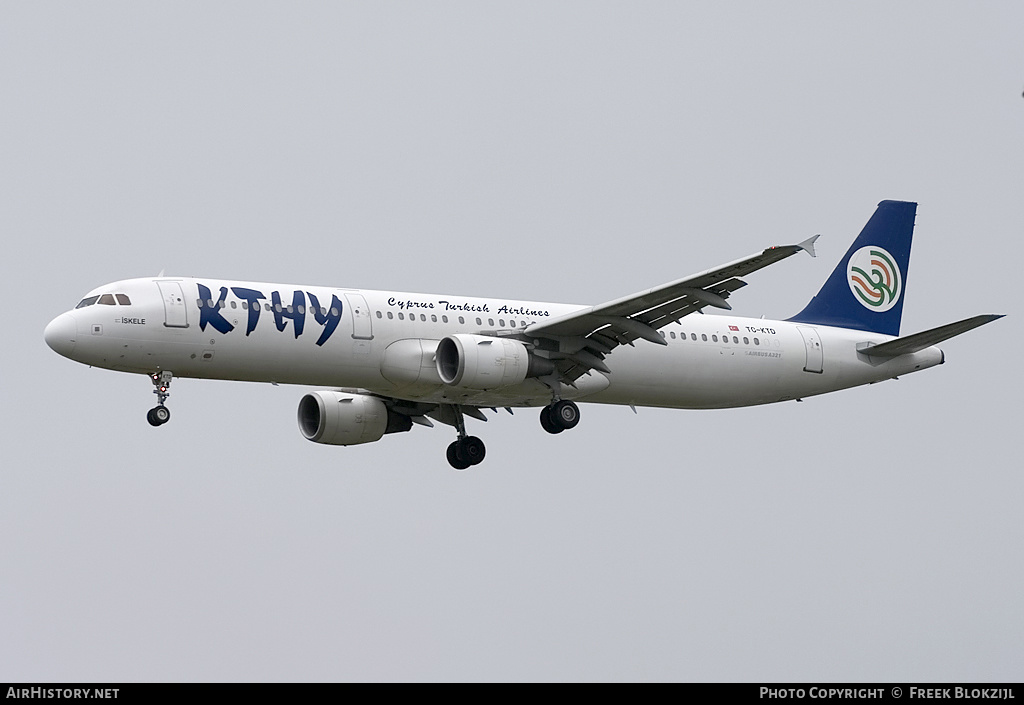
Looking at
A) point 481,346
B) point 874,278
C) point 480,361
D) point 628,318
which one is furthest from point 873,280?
point 480,361

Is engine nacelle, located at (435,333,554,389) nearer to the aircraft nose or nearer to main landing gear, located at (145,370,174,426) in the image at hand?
main landing gear, located at (145,370,174,426)

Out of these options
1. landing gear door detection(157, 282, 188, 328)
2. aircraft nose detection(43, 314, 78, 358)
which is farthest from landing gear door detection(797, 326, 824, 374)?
aircraft nose detection(43, 314, 78, 358)

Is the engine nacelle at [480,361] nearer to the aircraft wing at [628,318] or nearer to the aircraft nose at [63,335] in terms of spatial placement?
the aircraft wing at [628,318]

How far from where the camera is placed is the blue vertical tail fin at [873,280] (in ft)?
164

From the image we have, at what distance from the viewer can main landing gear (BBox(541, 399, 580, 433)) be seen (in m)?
44.2

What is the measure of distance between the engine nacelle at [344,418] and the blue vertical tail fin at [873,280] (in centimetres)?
1267

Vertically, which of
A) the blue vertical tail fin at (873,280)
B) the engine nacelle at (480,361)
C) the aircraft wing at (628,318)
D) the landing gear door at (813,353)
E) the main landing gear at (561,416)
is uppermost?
the blue vertical tail fin at (873,280)

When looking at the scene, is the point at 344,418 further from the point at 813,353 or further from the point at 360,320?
the point at 813,353

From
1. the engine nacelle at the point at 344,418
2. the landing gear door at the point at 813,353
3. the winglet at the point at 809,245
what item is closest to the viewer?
the winglet at the point at 809,245

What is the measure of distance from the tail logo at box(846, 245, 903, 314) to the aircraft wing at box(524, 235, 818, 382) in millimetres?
9748

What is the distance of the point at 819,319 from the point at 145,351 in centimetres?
2030

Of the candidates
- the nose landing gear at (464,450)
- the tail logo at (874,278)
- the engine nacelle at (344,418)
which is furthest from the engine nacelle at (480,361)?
the tail logo at (874,278)
